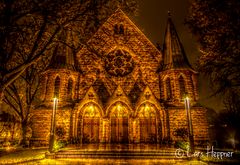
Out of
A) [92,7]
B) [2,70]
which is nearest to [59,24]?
[92,7]

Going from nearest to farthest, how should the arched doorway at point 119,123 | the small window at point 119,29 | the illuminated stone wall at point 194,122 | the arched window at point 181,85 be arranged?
the illuminated stone wall at point 194,122, the arched doorway at point 119,123, the arched window at point 181,85, the small window at point 119,29

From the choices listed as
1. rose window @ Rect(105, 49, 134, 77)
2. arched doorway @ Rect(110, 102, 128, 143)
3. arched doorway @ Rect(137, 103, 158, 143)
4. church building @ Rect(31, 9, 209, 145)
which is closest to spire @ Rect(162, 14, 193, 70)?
church building @ Rect(31, 9, 209, 145)

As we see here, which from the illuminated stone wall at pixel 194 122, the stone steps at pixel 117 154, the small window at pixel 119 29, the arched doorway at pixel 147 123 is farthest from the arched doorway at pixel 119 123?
the small window at pixel 119 29

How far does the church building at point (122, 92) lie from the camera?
19.9m

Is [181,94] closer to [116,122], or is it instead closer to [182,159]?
[116,122]

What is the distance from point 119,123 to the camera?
20.3m

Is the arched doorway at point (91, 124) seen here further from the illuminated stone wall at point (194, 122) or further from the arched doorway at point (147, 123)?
the illuminated stone wall at point (194, 122)

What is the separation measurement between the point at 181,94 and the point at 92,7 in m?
13.4

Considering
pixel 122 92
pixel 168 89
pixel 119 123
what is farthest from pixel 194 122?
pixel 122 92

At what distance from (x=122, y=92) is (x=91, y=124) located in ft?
14.9

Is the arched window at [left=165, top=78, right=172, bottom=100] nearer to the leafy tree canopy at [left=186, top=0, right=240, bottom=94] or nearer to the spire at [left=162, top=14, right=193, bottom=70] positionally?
the spire at [left=162, top=14, right=193, bottom=70]

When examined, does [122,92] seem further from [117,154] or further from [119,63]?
[117,154]

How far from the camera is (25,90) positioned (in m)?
21.5

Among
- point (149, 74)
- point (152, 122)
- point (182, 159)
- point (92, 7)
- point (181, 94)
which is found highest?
point (92, 7)
